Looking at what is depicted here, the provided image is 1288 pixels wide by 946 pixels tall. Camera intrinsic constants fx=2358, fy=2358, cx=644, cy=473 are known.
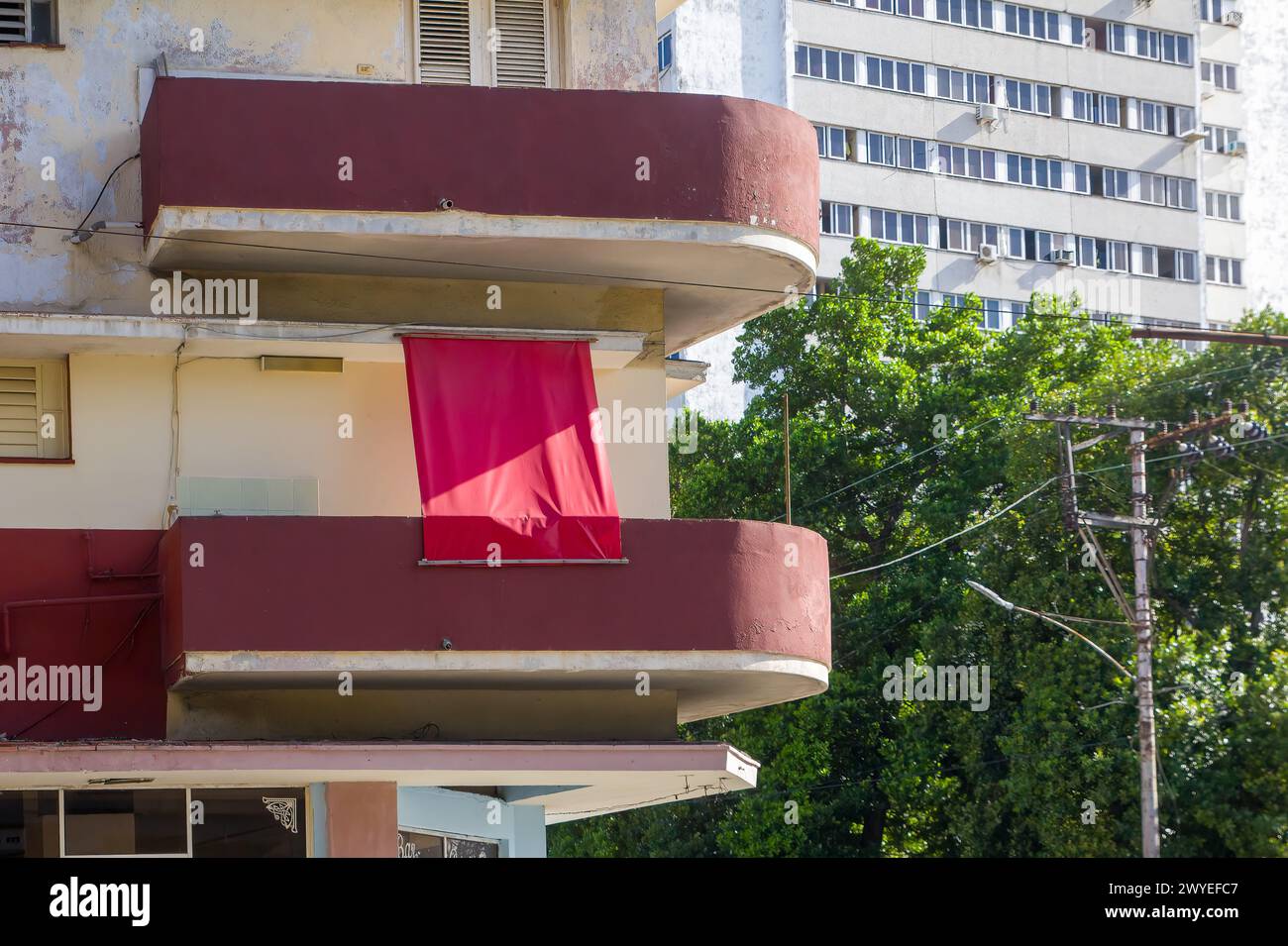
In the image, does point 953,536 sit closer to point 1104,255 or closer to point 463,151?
point 463,151

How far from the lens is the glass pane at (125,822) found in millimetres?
19906

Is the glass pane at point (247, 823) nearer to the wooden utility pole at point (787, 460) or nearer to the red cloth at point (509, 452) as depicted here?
the red cloth at point (509, 452)

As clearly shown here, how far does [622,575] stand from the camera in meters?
20.5

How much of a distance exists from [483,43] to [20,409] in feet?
18.2

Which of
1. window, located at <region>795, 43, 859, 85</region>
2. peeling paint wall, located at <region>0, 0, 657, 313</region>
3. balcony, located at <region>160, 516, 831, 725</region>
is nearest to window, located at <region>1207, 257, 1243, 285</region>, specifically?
window, located at <region>795, 43, 859, 85</region>

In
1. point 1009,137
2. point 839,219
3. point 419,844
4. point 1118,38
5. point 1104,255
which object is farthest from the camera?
point 1118,38

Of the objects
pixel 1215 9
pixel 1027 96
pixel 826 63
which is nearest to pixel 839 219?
pixel 826 63

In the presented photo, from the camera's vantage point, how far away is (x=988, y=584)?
4562 cm

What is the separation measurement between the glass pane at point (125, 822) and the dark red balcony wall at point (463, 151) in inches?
195

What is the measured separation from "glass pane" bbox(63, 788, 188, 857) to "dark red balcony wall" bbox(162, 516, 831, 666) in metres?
1.33

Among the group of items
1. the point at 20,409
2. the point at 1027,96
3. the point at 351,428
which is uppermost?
the point at 1027,96

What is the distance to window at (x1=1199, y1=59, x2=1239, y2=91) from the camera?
96.8m

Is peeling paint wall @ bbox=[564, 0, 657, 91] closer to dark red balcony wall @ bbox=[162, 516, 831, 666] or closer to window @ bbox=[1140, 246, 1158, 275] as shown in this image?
dark red balcony wall @ bbox=[162, 516, 831, 666]
